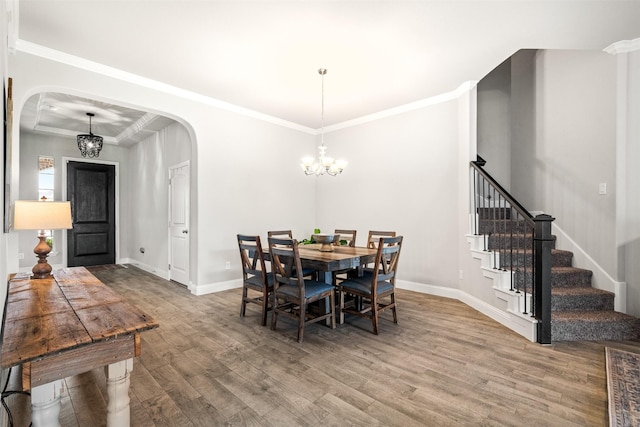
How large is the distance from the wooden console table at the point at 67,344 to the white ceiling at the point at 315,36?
2334 mm

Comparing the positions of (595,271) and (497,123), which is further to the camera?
(497,123)

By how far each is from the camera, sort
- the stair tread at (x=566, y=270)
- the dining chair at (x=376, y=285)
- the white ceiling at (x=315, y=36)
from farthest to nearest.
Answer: the stair tread at (x=566, y=270)
the dining chair at (x=376, y=285)
the white ceiling at (x=315, y=36)

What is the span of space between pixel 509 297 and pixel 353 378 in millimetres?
1966

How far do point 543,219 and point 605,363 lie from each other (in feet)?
3.91

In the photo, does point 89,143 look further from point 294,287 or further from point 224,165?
point 294,287

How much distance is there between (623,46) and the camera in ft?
10.2

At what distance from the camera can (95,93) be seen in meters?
3.44

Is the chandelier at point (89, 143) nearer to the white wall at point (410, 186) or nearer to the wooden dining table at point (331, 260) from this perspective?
the white wall at point (410, 186)

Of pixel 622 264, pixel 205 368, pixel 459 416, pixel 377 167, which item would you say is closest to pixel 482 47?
pixel 377 167

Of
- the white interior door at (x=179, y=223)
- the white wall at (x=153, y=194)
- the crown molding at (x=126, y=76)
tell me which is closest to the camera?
the crown molding at (x=126, y=76)

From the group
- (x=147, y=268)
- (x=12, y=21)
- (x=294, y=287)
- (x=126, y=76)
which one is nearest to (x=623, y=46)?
(x=294, y=287)

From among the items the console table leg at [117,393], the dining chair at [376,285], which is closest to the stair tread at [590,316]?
the dining chair at [376,285]

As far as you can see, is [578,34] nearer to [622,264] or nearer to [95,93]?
[622,264]

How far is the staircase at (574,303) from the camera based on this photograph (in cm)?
281
